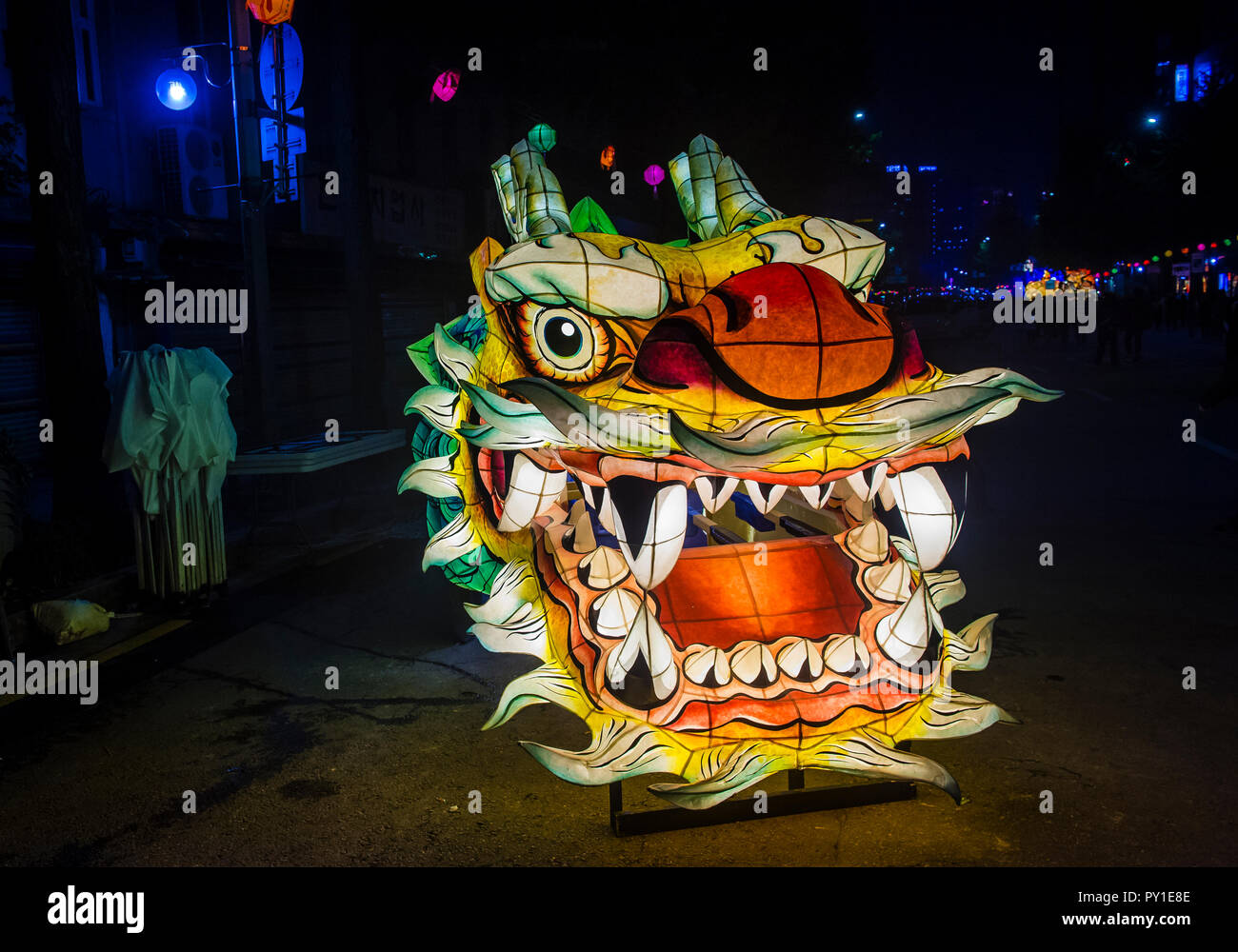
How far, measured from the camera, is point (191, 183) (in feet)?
40.7

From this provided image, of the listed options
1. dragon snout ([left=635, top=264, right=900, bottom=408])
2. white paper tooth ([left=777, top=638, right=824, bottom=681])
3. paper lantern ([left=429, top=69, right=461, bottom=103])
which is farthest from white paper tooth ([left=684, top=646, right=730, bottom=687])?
paper lantern ([left=429, top=69, right=461, bottom=103])

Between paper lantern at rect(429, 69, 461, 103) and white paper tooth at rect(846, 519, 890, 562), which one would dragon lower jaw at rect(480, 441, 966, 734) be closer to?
white paper tooth at rect(846, 519, 890, 562)

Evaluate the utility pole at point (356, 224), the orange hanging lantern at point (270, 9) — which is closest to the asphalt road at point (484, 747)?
the utility pole at point (356, 224)

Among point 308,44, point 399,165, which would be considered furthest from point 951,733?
point 399,165

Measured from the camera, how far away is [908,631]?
3656 mm

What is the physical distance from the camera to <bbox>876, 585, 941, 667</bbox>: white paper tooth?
3.66m

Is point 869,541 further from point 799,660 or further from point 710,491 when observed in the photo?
point 710,491

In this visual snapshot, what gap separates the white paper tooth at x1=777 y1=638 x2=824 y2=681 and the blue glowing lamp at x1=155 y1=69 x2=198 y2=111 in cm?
1096

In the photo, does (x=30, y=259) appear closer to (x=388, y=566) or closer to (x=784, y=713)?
(x=388, y=566)

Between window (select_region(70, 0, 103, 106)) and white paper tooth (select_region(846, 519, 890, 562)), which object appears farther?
window (select_region(70, 0, 103, 106))

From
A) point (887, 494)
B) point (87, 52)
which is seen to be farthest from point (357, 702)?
point (87, 52)

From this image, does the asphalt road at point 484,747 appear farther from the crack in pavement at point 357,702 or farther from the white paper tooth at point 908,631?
the white paper tooth at point 908,631

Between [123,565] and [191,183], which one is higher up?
[191,183]

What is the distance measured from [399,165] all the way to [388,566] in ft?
38.3
